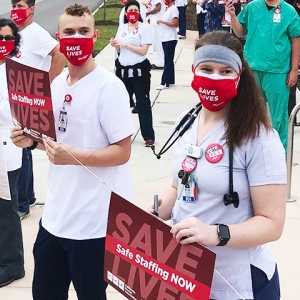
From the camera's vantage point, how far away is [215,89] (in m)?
2.38

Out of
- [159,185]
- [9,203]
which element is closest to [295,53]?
[159,185]

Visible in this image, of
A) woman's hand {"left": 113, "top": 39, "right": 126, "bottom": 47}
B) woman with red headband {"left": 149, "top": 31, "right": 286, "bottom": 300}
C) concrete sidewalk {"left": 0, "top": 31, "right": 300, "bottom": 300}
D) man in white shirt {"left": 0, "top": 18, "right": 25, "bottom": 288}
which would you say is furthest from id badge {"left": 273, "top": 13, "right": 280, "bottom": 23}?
woman with red headband {"left": 149, "top": 31, "right": 286, "bottom": 300}

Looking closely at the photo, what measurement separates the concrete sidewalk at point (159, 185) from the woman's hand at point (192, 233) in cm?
231

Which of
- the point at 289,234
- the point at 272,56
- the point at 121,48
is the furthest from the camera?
the point at 121,48

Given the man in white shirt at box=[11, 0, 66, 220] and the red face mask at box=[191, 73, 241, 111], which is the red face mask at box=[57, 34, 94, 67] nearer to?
the red face mask at box=[191, 73, 241, 111]

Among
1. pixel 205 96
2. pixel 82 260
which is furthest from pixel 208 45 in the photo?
pixel 82 260

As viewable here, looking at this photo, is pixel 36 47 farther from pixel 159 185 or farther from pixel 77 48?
pixel 77 48

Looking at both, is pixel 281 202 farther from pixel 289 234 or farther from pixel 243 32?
pixel 243 32

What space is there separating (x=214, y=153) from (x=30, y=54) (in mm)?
3496

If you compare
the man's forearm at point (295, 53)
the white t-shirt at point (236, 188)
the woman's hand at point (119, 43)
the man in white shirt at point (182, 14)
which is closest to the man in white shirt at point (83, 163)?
the white t-shirt at point (236, 188)

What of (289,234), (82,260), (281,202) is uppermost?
(281,202)

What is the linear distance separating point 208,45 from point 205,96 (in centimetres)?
20

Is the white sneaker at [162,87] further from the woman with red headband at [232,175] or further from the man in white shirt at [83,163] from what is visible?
the woman with red headband at [232,175]

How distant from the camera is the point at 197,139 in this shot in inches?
98.6
